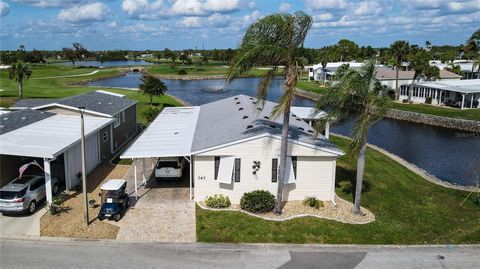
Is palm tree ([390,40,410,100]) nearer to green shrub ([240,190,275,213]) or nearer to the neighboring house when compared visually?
the neighboring house

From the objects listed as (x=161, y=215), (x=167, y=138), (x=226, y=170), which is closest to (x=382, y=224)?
(x=226, y=170)

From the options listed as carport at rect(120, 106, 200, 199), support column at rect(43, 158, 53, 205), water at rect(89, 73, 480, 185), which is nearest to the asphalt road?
support column at rect(43, 158, 53, 205)

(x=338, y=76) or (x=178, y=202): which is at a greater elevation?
(x=338, y=76)

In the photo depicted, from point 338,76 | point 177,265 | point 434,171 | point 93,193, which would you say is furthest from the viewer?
point 434,171

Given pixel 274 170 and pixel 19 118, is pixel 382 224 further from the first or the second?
pixel 19 118

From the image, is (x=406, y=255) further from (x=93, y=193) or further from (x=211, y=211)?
(x=93, y=193)

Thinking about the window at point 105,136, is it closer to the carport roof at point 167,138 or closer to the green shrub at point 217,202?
the carport roof at point 167,138

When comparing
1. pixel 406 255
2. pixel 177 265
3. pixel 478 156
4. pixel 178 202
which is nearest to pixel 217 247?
pixel 177 265
